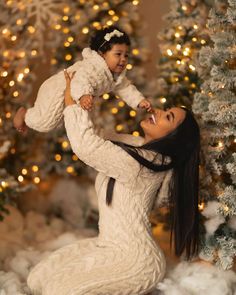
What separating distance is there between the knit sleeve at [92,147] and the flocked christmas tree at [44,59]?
578 millimetres

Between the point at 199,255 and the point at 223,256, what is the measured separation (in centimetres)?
12

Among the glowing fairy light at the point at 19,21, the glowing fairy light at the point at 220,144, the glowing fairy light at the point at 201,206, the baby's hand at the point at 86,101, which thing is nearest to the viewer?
the baby's hand at the point at 86,101

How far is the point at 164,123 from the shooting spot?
1.76m

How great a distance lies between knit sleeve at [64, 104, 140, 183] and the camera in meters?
1.65

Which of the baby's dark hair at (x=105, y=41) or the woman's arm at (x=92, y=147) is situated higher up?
the baby's dark hair at (x=105, y=41)

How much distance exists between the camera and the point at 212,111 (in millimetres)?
1808

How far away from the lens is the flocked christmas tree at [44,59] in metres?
2.29

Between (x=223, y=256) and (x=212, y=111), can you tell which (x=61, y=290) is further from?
(x=212, y=111)

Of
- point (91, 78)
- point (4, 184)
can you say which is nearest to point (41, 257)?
point (4, 184)

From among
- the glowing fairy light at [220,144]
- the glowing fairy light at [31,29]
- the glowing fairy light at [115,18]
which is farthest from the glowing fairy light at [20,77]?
the glowing fairy light at [220,144]

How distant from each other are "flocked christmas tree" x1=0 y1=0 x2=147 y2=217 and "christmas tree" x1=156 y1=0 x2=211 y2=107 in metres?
0.23

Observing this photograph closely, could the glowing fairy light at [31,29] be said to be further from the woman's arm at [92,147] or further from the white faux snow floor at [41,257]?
the white faux snow floor at [41,257]

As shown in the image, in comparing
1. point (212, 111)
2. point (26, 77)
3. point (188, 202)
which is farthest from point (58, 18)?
point (188, 202)

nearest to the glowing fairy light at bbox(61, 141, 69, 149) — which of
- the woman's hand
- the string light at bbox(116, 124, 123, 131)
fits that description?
the string light at bbox(116, 124, 123, 131)
